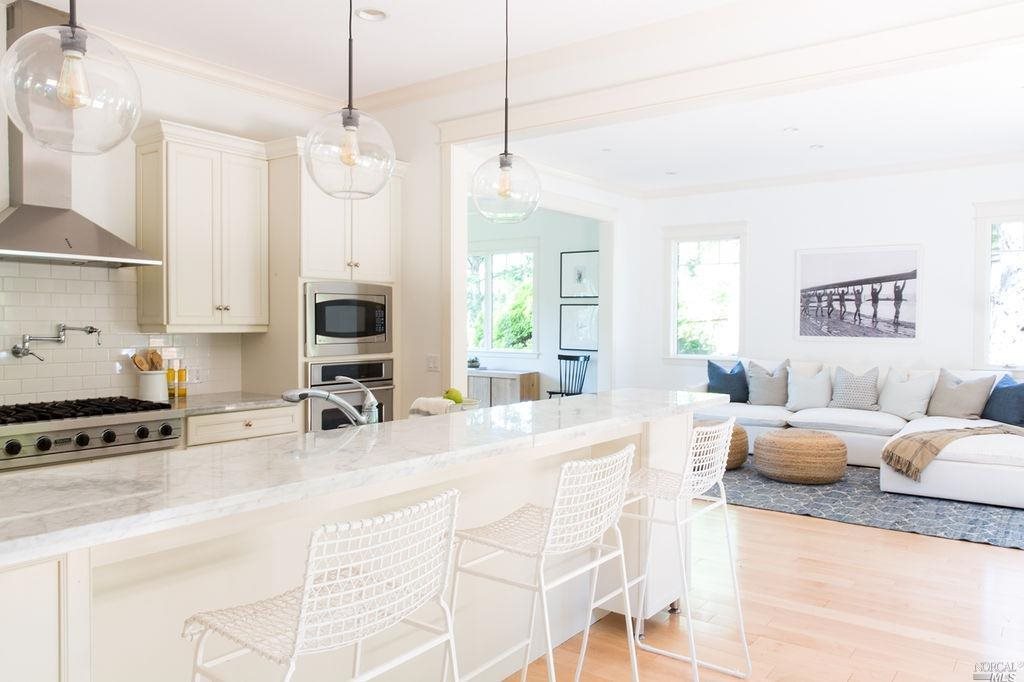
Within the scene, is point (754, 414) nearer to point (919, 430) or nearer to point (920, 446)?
point (919, 430)

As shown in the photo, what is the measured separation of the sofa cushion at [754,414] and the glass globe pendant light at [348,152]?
5.00 m

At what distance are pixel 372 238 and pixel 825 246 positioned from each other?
198 inches

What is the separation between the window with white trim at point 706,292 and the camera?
8219 mm

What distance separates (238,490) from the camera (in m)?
1.45

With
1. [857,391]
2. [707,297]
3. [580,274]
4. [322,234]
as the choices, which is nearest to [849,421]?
[857,391]

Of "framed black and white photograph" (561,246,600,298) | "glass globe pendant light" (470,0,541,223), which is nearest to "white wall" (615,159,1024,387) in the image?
"framed black and white photograph" (561,246,600,298)

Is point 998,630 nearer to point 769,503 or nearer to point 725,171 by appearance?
point 769,503

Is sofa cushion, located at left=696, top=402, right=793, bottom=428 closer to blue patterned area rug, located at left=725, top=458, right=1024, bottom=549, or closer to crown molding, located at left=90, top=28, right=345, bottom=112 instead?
blue patterned area rug, located at left=725, top=458, right=1024, bottom=549

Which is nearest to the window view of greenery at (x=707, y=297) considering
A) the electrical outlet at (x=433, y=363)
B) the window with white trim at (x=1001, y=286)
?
the window with white trim at (x=1001, y=286)

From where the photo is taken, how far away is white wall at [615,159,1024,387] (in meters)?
6.91

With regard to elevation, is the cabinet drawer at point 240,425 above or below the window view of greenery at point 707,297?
below

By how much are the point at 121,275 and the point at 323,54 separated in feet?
5.41

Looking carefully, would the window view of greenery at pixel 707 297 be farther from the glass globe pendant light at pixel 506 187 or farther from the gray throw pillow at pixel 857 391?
the glass globe pendant light at pixel 506 187

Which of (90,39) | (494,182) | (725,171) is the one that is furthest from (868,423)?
(90,39)
